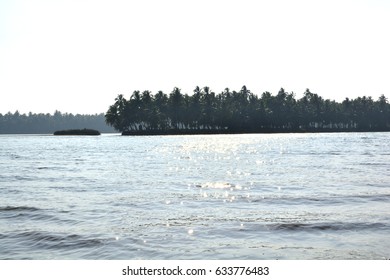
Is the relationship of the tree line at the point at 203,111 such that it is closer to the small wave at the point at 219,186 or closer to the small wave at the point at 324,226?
the small wave at the point at 219,186

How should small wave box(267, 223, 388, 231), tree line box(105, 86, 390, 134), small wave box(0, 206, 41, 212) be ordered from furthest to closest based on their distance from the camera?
tree line box(105, 86, 390, 134)
small wave box(0, 206, 41, 212)
small wave box(267, 223, 388, 231)

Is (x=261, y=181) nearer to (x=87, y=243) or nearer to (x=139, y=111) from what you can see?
(x=87, y=243)

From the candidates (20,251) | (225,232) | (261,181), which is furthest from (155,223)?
(261,181)

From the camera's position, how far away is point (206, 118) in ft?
595

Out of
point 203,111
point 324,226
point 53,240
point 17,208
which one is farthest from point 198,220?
point 203,111

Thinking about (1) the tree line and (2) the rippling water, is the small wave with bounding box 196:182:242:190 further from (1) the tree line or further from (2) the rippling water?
(1) the tree line

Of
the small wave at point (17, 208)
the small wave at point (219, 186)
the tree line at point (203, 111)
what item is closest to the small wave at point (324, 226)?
the small wave at point (17, 208)

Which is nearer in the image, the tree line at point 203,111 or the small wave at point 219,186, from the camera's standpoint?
the small wave at point 219,186

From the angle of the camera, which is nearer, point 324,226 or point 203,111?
point 324,226

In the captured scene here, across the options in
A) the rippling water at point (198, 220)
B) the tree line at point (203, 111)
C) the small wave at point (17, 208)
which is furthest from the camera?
the tree line at point (203, 111)

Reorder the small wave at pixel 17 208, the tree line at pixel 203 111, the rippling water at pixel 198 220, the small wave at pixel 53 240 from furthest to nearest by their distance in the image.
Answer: the tree line at pixel 203 111, the small wave at pixel 17 208, the small wave at pixel 53 240, the rippling water at pixel 198 220

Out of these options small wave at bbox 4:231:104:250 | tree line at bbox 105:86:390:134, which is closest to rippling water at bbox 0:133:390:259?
small wave at bbox 4:231:104:250

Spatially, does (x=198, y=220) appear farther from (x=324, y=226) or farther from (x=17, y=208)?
(x=17, y=208)

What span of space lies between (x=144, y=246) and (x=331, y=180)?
17.8 m
